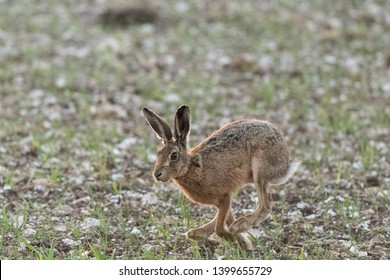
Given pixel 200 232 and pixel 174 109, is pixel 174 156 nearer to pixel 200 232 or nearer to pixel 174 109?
pixel 200 232

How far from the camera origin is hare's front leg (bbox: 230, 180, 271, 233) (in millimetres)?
6844

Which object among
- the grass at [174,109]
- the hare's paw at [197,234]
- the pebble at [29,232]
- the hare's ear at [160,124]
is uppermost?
the hare's ear at [160,124]

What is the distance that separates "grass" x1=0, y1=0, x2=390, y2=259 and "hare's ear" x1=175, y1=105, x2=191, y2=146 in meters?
0.86

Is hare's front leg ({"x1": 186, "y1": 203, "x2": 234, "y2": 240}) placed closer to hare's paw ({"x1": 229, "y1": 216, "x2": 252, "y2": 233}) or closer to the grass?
the grass

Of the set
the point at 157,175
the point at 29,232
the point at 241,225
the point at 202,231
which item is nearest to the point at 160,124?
the point at 157,175

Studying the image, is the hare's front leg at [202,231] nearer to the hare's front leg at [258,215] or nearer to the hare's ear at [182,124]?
the hare's front leg at [258,215]

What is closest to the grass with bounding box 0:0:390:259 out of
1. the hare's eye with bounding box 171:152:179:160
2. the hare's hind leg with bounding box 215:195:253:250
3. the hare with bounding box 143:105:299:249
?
the hare's hind leg with bounding box 215:195:253:250

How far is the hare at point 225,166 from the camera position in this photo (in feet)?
22.2

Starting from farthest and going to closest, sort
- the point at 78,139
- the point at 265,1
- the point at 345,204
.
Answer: the point at 265,1, the point at 78,139, the point at 345,204

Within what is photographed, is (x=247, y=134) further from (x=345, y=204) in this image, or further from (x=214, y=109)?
(x=214, y=109)

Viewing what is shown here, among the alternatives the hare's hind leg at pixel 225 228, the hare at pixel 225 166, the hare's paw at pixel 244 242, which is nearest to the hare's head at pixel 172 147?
the hare at pixel 225 166

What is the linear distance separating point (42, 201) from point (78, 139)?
6.66 feet
